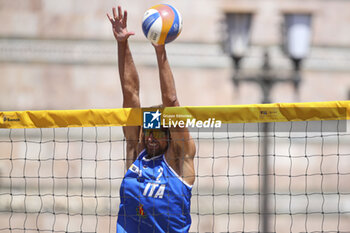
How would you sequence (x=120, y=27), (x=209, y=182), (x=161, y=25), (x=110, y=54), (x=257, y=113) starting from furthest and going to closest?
1. (x=110, y=54)
2. (x=209, y=182)
3. (x=257, y=113)
4. (x=120, y=27)
5. (x=161, y=25)

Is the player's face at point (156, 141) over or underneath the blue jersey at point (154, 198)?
over

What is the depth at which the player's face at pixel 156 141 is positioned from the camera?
14.9 feet

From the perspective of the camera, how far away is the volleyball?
14.7 feet

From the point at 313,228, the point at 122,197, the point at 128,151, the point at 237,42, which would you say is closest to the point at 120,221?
the point at 122,197

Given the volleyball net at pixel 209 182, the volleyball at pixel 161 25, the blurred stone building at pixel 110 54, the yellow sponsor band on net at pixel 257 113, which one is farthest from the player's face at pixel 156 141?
the blurred stone building at pixel 110 54

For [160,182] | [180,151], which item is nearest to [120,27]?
[180,151]

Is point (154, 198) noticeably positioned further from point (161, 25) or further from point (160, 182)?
point (161, 25)

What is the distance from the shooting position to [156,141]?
4586mm

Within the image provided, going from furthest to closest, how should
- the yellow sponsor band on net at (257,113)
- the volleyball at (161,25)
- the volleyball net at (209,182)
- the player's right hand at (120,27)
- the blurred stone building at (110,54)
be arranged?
the blurred stone building at (110,54) → the volleyball net at (209,182) → the yellow sponsor band on net at (257,113) → the player's right hand at (120,27) → the volleyball at (161,25)

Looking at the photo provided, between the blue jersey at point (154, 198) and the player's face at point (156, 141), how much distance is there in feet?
0.19

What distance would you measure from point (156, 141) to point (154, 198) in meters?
0.46

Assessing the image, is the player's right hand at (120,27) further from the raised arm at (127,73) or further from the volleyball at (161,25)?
the volleyball at (161,25)

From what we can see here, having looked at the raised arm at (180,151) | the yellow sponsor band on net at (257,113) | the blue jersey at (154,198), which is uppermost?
the yellow sponsor band on net at (257,113)

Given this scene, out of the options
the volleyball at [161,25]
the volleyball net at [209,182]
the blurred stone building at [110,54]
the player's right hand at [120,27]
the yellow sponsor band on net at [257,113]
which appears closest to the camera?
the volleyball at [161,25]
